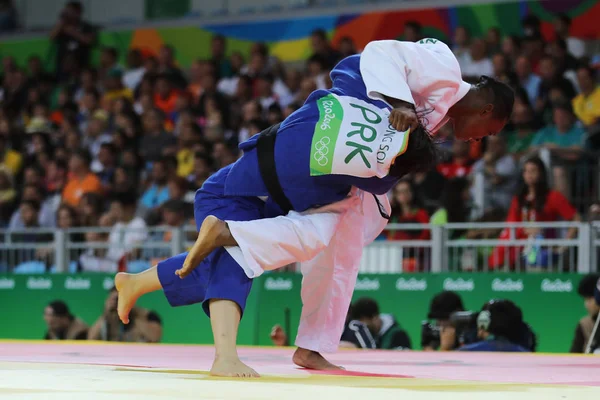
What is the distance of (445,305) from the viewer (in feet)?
25.8

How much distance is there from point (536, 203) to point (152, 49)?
7565 mm

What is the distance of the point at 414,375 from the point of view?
160 inches

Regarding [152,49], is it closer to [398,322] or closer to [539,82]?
[539,82]

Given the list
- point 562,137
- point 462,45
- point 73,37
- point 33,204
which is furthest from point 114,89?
point 562,137

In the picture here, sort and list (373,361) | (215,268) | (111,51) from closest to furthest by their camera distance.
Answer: (215,268)
(373,361)
(111,51)

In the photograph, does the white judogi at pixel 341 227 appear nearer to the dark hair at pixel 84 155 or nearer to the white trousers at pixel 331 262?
the white trousers at pixel 331 262

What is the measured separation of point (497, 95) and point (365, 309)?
12.8 ft

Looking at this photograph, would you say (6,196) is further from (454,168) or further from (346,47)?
(454,168)

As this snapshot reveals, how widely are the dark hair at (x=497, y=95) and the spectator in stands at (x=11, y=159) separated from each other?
995 centimetres

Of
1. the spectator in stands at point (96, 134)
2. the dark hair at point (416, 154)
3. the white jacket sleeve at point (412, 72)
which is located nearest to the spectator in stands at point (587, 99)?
the spectator in stands at point (96, 134)

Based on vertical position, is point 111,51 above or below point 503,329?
above

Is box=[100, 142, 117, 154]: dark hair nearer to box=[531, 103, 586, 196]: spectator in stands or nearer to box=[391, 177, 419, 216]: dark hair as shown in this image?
box=[391, 177, 419, 216]: dark hair

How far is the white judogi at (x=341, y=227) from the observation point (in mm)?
3961

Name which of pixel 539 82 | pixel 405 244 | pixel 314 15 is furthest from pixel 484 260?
pixel 314 15
